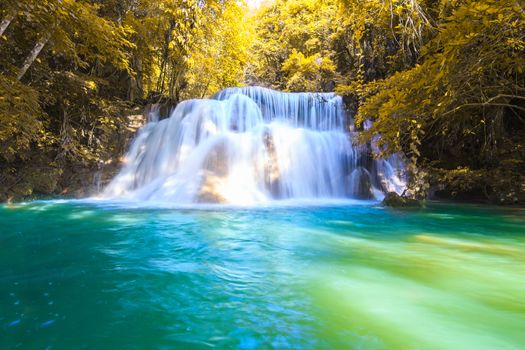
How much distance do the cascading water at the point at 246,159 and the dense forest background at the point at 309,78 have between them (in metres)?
0.99

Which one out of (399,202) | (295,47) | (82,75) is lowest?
(399,202)

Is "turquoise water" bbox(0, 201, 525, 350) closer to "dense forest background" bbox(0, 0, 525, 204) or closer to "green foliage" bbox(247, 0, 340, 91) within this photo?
"dense forest background" bbox(0, 0, 525, 204)

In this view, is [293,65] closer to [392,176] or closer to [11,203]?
[392,176]

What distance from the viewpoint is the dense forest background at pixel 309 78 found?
5207mm

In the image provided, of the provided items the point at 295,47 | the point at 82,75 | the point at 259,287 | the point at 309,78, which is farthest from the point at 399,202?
the point at 295,47

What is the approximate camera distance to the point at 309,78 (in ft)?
60.5

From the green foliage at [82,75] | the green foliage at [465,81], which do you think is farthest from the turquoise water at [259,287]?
the green foliage at [82,75]

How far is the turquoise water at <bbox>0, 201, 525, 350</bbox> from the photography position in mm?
1875

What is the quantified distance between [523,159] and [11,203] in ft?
44.7

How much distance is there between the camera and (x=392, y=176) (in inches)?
444

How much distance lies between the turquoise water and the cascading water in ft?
14.7

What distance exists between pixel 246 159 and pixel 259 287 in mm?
7931

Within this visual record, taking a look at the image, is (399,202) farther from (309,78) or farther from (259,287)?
(309,78)

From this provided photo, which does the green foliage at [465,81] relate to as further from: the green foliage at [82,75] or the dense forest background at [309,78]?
the green foliage at [82,75]
